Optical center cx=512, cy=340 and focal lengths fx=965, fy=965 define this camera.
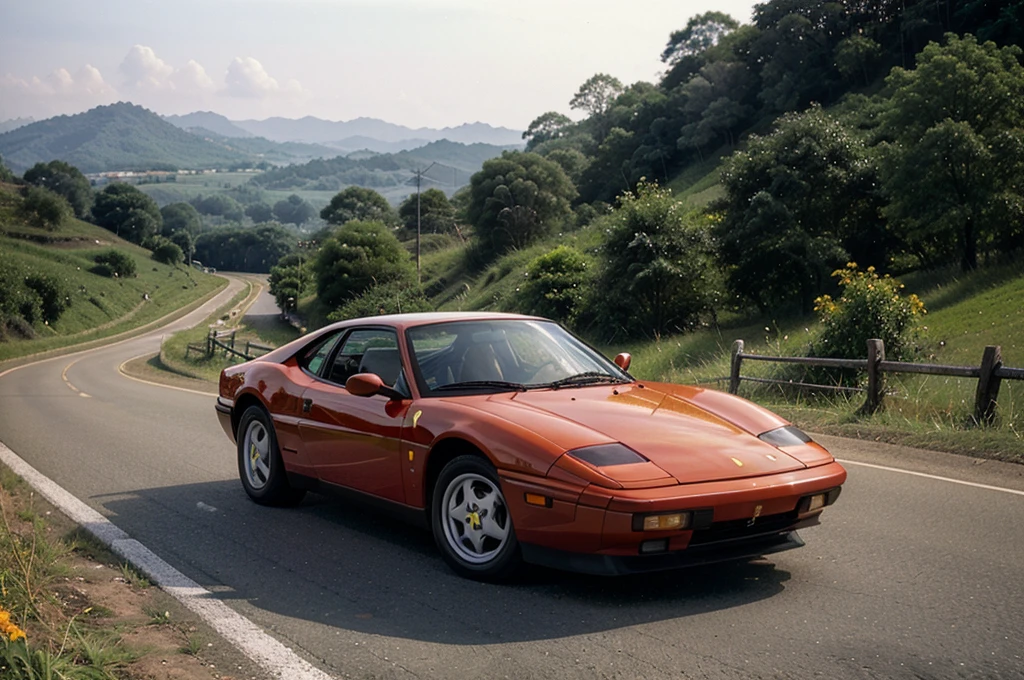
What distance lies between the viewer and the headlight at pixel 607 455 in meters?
4.69

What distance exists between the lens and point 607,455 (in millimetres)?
4750

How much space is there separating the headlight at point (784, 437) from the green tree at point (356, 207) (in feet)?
406

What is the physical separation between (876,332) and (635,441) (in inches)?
461

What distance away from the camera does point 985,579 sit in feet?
16.4

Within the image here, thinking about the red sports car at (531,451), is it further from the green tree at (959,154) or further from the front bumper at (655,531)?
the green tree at (959,154)

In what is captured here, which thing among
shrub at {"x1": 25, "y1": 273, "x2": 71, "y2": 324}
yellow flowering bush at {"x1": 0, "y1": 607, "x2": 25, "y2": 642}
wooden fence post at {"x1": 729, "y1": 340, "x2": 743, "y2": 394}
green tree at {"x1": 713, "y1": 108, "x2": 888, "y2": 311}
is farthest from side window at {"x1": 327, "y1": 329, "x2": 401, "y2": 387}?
shrub at {"x1": 25, "y1": 273, "x2": 71, "y2": 324}

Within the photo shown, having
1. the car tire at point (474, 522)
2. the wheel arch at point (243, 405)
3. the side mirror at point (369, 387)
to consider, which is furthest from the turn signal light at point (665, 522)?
the wheel arch at point (243, 405)

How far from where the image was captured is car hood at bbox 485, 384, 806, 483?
481 centimetres

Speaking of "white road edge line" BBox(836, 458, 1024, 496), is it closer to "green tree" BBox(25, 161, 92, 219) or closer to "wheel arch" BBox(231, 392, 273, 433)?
"wheel arch" BBox(231, 392, 273, 433)


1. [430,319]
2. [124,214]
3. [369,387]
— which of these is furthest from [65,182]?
[369,387]

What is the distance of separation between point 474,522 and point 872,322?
1194 cm

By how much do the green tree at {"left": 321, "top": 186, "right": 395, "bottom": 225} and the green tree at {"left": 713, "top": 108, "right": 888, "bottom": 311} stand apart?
95662mm

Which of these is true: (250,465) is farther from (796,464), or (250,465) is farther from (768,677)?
(768,677)

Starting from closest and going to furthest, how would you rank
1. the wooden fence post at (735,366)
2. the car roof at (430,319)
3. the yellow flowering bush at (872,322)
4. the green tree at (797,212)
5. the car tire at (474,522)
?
the car tire at (474,522)
the car roof at (430,319)
the wooden fence post at (735,366)
the yellow flowering bush at (872,322)
the green tree at (797,212)
